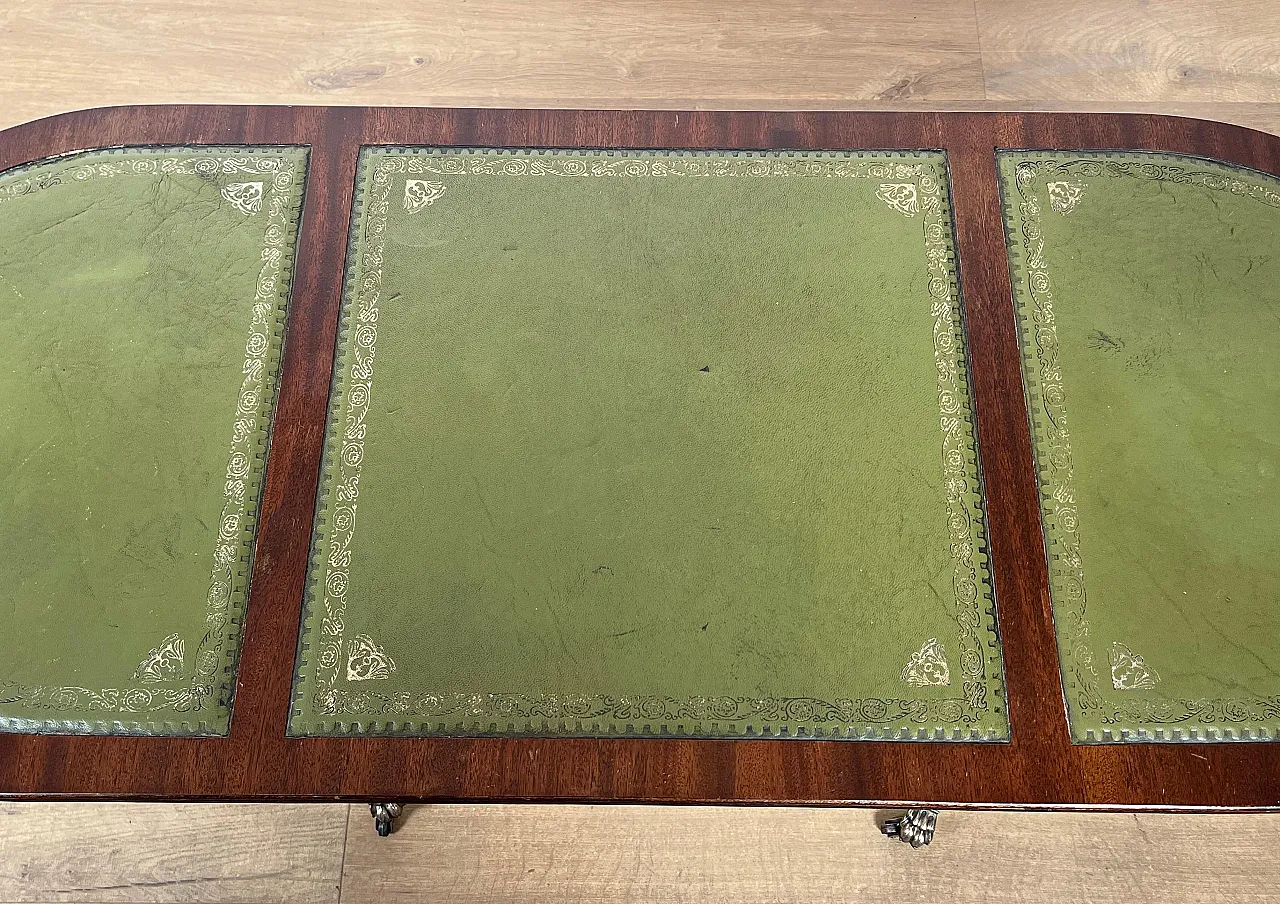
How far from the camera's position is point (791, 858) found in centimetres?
126

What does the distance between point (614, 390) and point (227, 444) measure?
0.38 m

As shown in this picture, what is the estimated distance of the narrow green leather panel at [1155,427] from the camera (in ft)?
2.86

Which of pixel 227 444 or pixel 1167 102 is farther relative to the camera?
pixel 1167 102

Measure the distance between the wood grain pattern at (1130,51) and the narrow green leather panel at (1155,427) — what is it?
67 centimetres

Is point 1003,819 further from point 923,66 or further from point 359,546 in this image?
point 923,66

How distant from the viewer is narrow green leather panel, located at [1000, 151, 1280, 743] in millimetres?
871

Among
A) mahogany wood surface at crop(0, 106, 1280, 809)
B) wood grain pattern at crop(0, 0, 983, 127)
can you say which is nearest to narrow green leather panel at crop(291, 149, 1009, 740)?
mahogany wood surface at crop(0, 106, 1280, 809)

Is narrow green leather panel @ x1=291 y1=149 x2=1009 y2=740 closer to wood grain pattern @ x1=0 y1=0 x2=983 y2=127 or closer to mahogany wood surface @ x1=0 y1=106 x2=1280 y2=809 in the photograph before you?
mahogany wood surface @ x1=0 y1=106 x2=1280 y2=809

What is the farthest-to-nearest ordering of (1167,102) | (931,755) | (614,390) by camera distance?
(1167,102), (614,390), (931,755)

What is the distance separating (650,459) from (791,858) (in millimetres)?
641

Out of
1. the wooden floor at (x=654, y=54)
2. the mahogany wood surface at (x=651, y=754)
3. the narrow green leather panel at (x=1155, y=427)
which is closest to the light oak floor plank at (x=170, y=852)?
the mahogany wood surface at (x=651, y=754)

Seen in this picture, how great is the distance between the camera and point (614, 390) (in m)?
0.97

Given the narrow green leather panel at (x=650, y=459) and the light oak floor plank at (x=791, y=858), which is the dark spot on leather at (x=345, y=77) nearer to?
the narrow green leather panel at (x=650, y=459)

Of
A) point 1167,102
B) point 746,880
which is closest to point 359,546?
point 746,880
